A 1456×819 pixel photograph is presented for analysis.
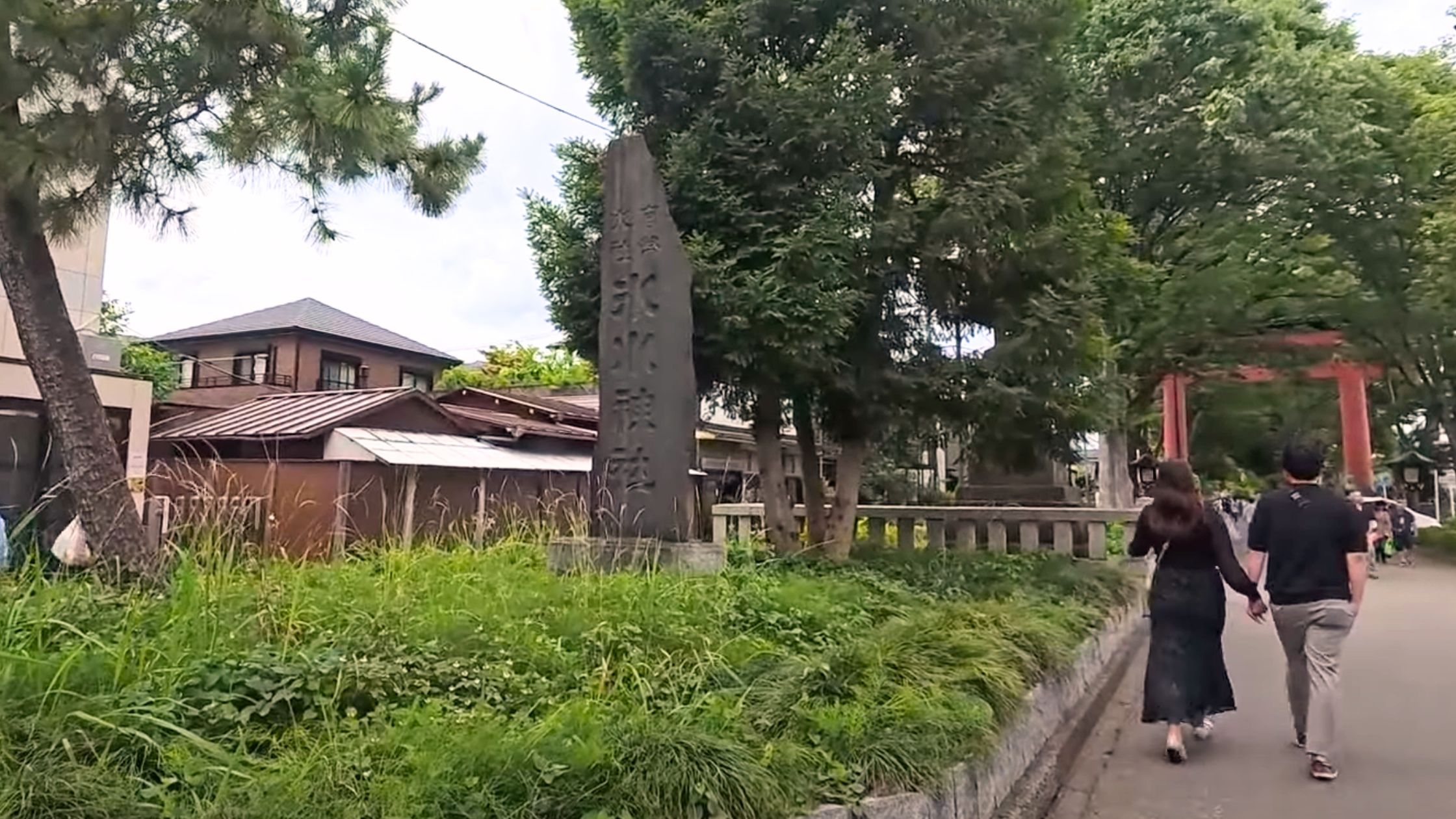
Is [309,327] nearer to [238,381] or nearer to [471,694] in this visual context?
[238,381]

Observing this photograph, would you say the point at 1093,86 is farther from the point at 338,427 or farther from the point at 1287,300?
the point at 338,427

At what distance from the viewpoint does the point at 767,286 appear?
6.95m

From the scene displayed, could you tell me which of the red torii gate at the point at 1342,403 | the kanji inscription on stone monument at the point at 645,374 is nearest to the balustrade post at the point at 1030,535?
the kanji inscription on stone monument at the point at 645,374

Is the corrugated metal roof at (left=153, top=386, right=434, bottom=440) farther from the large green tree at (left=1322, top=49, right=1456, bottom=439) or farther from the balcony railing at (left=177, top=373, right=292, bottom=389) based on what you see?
the large green tree at (left=1322, top=49, right=1456, bottom=439)

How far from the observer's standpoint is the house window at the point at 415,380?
25109 mm

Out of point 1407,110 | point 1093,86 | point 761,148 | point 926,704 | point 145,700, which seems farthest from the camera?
point 1407,110

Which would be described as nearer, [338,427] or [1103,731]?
[1103,731]

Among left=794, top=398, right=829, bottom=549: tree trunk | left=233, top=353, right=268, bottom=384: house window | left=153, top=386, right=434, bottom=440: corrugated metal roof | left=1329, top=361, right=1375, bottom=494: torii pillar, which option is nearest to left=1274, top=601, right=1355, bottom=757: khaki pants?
left=794, top=398, right=829, bottom=549: tree trunk

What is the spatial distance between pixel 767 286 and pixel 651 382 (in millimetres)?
1193

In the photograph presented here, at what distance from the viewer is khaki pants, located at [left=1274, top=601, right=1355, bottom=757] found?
4.67 metres

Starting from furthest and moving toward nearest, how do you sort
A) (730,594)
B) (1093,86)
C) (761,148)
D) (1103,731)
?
(1093,86)
(761,148)
(1103,731)
(730,594)

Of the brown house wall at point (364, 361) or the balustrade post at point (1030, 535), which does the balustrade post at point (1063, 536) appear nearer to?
the balustrade post at point (1030, 535)

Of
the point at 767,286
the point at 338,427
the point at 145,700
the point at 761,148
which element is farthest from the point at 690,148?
the point at 338,427

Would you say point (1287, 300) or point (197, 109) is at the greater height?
point (1287, 300)
